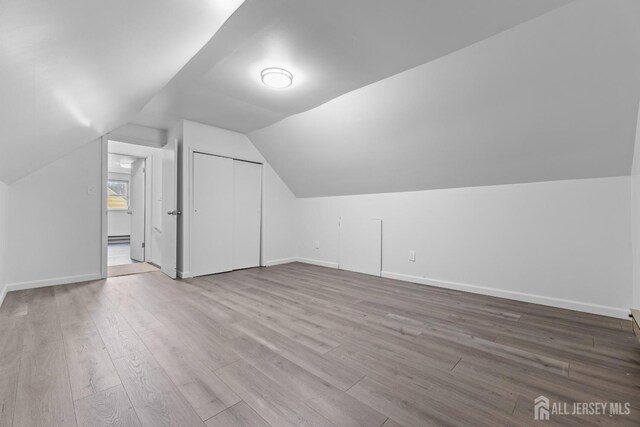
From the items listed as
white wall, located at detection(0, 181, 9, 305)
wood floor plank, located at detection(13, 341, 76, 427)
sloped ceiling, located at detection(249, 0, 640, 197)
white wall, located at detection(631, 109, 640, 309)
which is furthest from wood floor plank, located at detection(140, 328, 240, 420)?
white wall, located at detection(631, 109, 640, 309)

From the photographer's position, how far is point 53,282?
3182mm

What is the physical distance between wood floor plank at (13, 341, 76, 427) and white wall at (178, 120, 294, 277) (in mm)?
2039

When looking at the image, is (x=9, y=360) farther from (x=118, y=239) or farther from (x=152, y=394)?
(x=118, y=239)

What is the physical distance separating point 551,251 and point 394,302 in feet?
5.25

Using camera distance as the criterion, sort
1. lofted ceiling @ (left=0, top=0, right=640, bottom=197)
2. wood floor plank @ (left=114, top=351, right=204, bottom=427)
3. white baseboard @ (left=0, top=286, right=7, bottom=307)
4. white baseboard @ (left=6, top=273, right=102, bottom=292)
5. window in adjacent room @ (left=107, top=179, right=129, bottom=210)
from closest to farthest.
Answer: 1. lofted ceiling @ (left=0, top=0, right=640, bottom=197)
2. wood floor plank @ (left=114, top=351, right=204, bottom=427)
3. white baseboard @ (left=0, top=286, right=7, bottom=307)
4. white baseboard @ (left=6, top=273, right=102, bottom=292)
5. window in adjacent room @ (left=107, top=179, right=129, bottom=210)

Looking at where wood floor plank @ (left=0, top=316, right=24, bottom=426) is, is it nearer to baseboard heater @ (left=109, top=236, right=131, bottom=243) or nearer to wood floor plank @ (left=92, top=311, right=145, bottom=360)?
wood floor plank @ (left=92, top=311, right=145, bottom=360)

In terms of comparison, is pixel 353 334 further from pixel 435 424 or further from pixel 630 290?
pixel 630 290

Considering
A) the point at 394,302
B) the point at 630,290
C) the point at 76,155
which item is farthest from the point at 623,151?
the point at 76,155

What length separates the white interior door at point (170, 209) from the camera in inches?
145

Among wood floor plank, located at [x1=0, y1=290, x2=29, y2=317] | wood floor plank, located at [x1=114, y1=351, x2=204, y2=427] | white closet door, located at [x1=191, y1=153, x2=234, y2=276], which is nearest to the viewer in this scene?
wood floor plank, located at [x1=114, y1=351, x2=204, y2=427]

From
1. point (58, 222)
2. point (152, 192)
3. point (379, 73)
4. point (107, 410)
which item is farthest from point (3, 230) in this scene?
point (379, 73)

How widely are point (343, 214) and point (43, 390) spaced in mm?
3672

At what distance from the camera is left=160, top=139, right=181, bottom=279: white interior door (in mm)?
3680

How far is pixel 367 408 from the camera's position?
1193mm
